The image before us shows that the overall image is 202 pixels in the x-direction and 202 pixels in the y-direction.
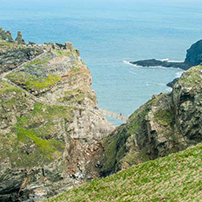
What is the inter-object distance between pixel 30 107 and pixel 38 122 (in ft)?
8.60

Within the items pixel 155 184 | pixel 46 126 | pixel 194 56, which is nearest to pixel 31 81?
pixel 46 126

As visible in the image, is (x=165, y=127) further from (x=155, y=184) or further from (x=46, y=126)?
(x=155, y=184)

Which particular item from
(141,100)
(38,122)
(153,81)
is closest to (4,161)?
(38,122)

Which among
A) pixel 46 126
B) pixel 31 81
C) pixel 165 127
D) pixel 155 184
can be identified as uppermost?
pixel 31 81

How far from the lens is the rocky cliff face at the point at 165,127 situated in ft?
147

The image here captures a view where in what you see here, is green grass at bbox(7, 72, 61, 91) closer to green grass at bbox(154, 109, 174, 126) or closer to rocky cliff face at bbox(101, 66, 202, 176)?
rocky cliff face at bbox(101, 66, 202, 176)

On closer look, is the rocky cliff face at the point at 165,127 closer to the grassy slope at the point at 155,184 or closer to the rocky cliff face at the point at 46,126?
the rocky cliff face at the point at 46,126

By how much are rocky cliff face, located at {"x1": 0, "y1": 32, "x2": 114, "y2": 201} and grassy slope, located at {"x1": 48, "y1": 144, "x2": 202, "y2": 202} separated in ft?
56.9

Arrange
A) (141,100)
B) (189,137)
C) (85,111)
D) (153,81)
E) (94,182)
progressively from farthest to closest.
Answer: (153,81) → (141,100) → (85,111) → (189,137) → (94,182)

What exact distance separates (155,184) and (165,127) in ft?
63.6

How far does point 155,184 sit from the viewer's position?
93.8 ft

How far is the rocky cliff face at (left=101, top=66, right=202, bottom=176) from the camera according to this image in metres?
44.7

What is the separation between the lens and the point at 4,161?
1917 inches

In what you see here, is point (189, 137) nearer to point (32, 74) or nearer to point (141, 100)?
point (32, 74)
